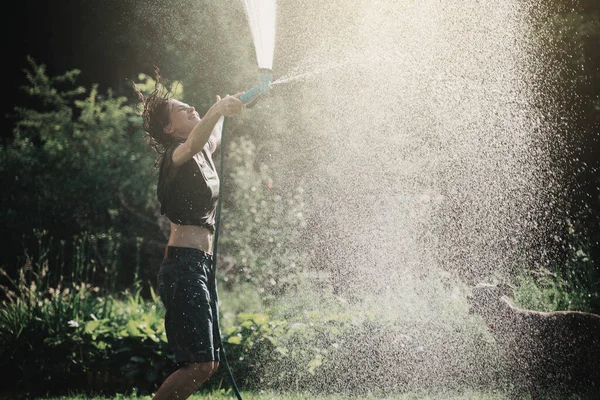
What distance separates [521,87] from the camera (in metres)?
5.31

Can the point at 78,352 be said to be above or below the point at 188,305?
below

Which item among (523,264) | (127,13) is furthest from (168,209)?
(127,13)

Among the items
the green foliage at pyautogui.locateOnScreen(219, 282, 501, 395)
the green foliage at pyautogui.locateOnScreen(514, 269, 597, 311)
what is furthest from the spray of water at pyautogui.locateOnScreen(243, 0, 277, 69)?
the green foliage at pyautogui.locateOnScreen(514, 269, 597, 311)

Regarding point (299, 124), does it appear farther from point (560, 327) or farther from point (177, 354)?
point (177, 354)

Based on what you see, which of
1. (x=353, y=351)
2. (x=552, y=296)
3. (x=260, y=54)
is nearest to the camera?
(x=260, y=54)

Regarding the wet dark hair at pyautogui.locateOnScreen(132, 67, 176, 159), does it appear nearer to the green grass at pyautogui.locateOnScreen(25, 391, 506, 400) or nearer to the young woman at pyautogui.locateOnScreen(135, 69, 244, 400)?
the young woman at pyautogui.locateOnScreen(135, 69, 244, 400)

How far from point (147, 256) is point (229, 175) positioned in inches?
61.4

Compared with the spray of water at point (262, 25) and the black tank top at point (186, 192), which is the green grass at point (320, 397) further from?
the spray of water at point (262, 25)

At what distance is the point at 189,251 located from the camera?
107 inches

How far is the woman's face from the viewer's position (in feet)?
9.92

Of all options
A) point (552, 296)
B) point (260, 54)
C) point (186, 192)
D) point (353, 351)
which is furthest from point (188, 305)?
point (552, 296)

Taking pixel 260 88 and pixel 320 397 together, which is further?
pixel 320 397

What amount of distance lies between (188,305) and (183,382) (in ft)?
1.05

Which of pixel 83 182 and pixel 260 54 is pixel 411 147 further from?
pixel 83 182
